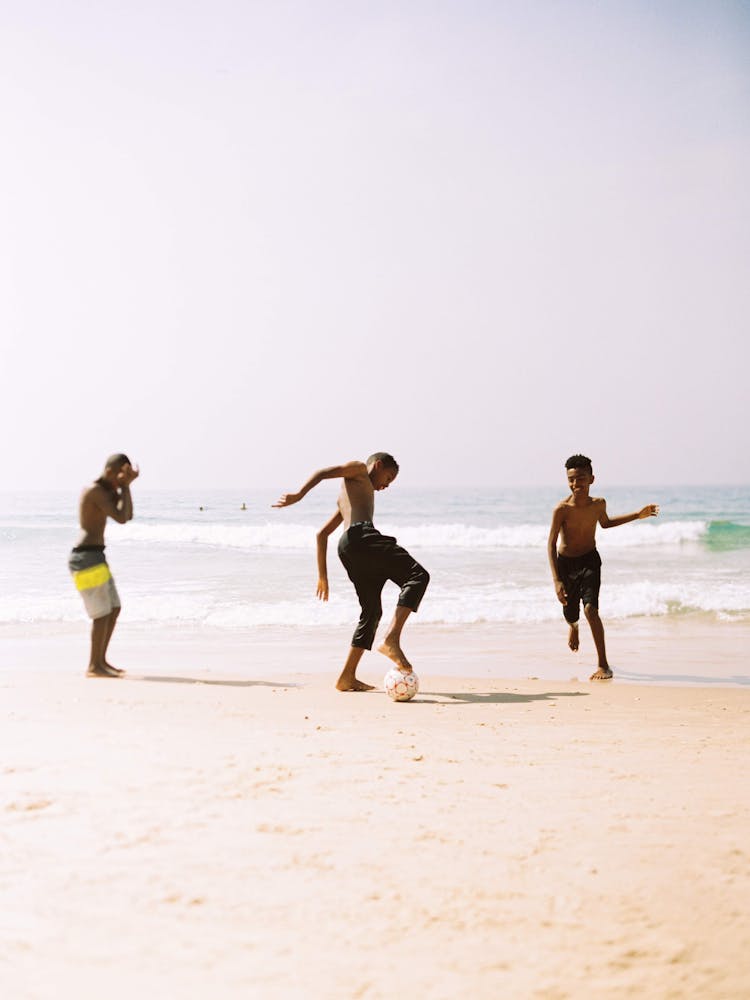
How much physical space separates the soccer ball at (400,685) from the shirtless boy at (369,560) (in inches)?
2.0

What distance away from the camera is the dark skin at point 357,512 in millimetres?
6977

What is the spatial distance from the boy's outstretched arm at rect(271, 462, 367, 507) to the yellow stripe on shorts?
2.09 metres

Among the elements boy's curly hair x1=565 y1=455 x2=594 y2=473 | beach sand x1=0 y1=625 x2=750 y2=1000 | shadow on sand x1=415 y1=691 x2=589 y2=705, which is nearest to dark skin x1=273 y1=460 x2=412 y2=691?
shadow on sand x1=415 y1=691 x2=589 y2=705

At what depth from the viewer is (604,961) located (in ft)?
8.96

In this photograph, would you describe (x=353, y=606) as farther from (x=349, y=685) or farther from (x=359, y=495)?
(x=359, y=495)

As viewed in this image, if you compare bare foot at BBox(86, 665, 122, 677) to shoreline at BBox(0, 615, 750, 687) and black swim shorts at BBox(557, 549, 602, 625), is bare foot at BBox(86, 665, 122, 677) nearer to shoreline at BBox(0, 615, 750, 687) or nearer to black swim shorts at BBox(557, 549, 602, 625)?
shoreline at BBox(0, 615, 750, 687)

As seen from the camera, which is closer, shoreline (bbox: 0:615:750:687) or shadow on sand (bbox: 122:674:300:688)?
shadow on sand (bbox: 122:674:300:688)

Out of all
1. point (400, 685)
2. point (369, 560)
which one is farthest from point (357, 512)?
point (400, 685)

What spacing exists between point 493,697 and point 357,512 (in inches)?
70.0

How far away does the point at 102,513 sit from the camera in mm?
8102

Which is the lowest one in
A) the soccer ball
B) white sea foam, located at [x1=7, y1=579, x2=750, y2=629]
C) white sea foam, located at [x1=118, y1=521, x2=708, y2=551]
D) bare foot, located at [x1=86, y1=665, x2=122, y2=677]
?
white sea foam, located at [x1=118, y1=521, x2=708, y2=551]

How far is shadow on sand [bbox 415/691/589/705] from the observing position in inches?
278

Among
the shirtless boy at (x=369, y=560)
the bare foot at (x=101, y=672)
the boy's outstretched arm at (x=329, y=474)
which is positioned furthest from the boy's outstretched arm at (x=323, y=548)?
the bare foot at (x=101, y=672)

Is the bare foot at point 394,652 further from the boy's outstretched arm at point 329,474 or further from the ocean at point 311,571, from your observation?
the ocean at point 311,571
